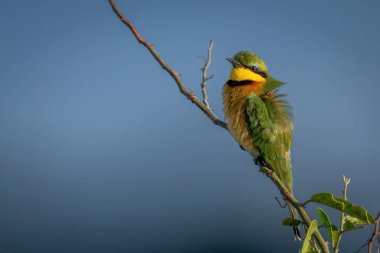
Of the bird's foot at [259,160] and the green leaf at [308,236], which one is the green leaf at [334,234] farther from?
the bird's foot at [259,160]

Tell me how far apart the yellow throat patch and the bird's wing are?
81 mm

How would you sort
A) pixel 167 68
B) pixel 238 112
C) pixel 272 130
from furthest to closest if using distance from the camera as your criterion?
pixel 238 112
pixel 272 130
pixel 167 68

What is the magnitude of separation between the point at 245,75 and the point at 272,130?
0.83 feet

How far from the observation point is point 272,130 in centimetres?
147

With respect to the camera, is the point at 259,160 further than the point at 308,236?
Yes

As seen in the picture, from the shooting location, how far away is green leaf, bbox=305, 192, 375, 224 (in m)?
0.61

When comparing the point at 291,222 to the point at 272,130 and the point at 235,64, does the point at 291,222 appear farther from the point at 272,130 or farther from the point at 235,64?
the point at 235,64

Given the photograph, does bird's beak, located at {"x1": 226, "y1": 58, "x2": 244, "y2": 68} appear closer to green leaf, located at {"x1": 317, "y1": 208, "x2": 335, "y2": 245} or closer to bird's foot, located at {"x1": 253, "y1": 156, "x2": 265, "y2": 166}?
bird's foot, located at {"x1": 253, "y1": 156, "x2": 265, "y2": 166}

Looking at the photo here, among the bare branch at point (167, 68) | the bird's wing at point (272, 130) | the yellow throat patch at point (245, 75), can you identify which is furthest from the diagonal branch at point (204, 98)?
the yellow throat patch at point (245, 75)

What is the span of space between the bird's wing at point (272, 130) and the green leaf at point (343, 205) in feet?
2.36

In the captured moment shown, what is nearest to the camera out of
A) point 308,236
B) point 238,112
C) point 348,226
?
point 308,236

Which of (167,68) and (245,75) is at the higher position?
(245,75)

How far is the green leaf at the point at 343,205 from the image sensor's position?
0.61 m

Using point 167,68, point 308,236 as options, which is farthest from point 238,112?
point 308,236
